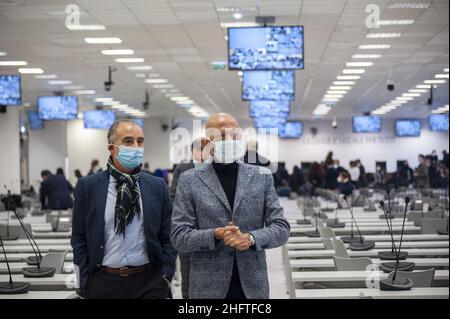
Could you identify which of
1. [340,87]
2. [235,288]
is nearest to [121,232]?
[235,288]

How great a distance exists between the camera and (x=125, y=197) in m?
4.21

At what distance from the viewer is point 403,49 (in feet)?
48.7

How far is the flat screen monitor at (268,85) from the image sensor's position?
1307 cm

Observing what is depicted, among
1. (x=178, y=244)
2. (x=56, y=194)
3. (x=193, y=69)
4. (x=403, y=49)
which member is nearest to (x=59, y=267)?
(x=178, y=244)

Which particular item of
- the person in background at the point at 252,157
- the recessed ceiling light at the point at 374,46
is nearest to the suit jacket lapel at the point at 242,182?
the person in background at the point at 252,157

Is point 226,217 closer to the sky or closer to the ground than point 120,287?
closer to the sky

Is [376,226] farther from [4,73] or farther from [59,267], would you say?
[4,73]

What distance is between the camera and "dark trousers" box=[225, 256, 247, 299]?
3.96 metres

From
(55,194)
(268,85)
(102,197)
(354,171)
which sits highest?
(268,85)

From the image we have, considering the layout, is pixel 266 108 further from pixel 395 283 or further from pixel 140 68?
pixel 395 283

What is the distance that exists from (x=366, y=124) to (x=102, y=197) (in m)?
28.2

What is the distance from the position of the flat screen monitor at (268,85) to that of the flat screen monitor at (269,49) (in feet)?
10.7

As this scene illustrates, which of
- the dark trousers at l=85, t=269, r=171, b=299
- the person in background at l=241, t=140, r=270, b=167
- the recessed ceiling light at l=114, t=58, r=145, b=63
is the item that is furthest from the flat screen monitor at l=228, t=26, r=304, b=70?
the recessed ceiling light at l=114, t=58, r=145, b=63
